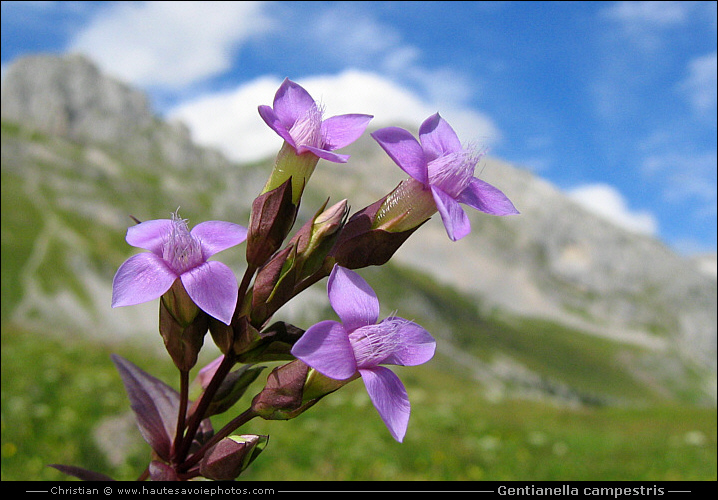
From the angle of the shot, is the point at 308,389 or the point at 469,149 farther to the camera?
the point at 469,149

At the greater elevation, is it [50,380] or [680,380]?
[680,380]

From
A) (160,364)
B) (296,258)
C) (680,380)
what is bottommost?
(296,258)

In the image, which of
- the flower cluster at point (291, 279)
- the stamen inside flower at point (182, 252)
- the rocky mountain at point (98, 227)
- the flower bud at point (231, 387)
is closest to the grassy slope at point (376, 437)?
the flower bud at point (231, 387)

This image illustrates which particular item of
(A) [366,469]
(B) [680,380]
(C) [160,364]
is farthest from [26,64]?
(B) [680,380]

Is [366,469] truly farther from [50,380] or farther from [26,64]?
[26,64]

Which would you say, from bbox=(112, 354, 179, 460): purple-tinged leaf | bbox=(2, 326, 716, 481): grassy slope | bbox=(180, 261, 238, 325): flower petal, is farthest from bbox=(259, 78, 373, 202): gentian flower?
bbox=(2, 326, 716, 481): grassy slope
